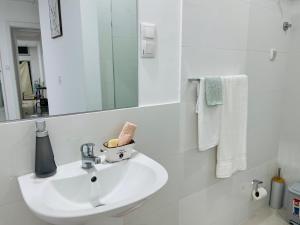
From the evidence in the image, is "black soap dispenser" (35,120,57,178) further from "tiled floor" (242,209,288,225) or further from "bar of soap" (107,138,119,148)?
"tiled floor" (242,209,288,225)

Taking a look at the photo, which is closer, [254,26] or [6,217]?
[6,217]

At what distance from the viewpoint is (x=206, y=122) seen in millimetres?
1484

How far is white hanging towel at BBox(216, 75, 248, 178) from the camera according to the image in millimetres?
1572

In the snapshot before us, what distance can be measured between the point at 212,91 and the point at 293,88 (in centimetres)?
121

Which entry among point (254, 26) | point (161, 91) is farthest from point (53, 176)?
point (254, 26)

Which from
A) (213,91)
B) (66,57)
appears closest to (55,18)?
A: (66,57)

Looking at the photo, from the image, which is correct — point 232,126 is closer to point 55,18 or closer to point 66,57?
point 66,57

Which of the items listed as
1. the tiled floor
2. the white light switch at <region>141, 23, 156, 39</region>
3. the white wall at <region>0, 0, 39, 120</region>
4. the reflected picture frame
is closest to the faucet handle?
the white wall at <region>0, 0, 39, 120</region>

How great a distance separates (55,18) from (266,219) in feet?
7.98

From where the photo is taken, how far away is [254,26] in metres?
1.77

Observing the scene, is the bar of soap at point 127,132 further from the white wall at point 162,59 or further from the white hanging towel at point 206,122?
the white hanging towel at point 206,122

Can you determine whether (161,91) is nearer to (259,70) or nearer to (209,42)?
(209,42)

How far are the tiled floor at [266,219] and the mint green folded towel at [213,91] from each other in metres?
1.38

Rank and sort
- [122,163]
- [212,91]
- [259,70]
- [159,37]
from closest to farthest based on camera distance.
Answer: [122,163], [159,37], [212,91], [259,70]
